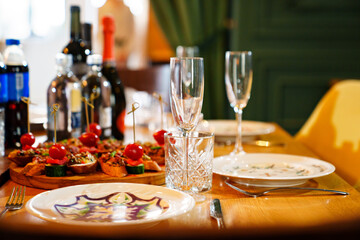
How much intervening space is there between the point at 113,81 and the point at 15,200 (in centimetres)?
83

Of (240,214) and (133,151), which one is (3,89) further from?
(240,214)

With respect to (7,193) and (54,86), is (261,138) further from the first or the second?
(7,193)

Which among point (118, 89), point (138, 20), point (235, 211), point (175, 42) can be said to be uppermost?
point (138, 20)

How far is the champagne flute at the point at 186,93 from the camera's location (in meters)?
0.93

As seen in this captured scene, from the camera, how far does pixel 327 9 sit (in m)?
3.45

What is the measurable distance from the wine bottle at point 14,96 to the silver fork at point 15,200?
0.40 meters

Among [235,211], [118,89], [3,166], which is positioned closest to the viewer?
[235,211]

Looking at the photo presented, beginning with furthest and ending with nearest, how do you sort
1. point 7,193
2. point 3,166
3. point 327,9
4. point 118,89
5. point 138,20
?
point 138,20 → point 327,9 → point 118,89 → point 3,166 → point 7,193

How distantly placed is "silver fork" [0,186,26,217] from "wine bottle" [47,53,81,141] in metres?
0.47

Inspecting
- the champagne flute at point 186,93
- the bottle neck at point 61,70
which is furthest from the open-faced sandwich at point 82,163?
the bottle neck at point 61,70

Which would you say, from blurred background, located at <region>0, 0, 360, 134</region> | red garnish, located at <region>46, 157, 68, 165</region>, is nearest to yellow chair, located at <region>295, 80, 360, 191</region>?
red garnish, located at <region>46, 157, 68, 165</region>

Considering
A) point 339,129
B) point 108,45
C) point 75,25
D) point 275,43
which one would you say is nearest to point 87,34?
point 75,25

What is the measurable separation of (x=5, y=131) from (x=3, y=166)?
0.76 feet

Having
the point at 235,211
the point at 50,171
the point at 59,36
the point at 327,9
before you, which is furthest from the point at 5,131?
the point at 59,36
